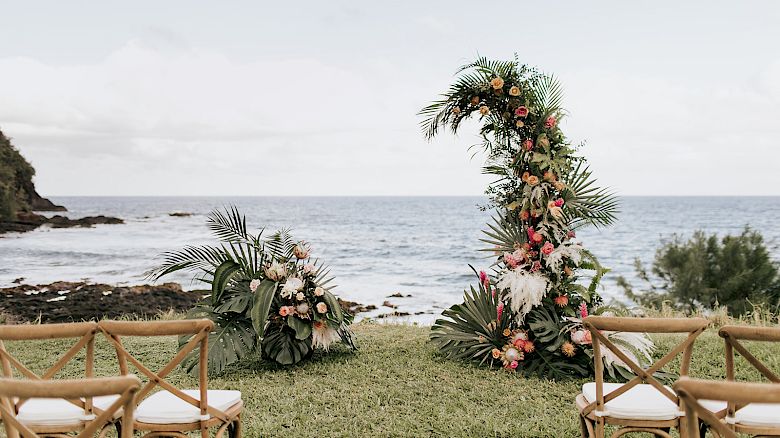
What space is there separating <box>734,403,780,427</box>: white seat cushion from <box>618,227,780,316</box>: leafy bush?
9.50m

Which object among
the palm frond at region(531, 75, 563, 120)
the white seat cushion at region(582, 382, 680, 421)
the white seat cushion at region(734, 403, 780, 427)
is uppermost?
the palm frond at region(531, 75, 563, 120)

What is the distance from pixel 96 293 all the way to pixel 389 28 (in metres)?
11.9

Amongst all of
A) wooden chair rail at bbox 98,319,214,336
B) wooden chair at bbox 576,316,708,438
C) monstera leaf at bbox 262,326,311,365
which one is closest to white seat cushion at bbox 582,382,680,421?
wooden chair at bbox 576,316,708,438

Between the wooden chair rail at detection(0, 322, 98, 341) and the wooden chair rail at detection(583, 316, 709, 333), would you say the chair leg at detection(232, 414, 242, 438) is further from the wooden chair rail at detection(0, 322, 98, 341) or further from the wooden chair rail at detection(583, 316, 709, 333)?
the wooden chair rail at detection(583, 316, 709, 333)

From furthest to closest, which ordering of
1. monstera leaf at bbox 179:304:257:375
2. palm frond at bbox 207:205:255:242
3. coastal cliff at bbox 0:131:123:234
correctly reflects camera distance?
coastal cliff at bbox 0:131:123:234
palm frond at bbox 207:205:255:242
monstera leaf at bbox 179:304:257:375

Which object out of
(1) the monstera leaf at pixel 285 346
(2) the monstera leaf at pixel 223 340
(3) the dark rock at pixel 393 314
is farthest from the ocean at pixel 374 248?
(1) the monstera leaf at pixel 285 346

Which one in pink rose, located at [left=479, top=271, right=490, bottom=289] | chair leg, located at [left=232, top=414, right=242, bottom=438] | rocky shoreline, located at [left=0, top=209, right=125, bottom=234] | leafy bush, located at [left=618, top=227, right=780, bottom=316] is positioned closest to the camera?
chair leg, located at [left=232, top=414, right=242, bottom=438]

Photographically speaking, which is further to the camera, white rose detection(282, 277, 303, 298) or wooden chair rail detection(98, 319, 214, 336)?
white rose detection(282, 277, 303, 298)

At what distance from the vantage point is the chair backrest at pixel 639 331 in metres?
2.66

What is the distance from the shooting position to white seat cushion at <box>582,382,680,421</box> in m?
2.71

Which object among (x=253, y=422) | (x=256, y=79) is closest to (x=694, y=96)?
(x=256, y=79)

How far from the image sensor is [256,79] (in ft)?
77.3

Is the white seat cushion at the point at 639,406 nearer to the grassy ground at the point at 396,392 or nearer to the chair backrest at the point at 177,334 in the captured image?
the grassy ground at the point at 396,392

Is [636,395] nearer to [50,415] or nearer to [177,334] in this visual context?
[177,334]
